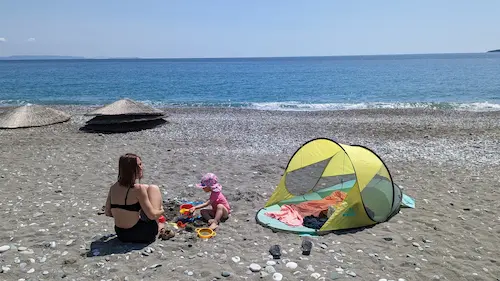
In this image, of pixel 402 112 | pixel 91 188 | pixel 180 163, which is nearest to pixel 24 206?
pixel 91 188

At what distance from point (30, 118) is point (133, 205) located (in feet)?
51.4

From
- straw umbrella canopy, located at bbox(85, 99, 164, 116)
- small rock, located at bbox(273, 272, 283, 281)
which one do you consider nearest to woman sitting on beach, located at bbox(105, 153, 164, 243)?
small rock, located at bbox(273, 272, 283, 281)

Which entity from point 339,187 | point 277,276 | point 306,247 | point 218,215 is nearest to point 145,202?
point 218,215

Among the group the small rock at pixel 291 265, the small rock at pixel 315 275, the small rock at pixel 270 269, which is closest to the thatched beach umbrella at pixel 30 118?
the small rock at pixel 270 269

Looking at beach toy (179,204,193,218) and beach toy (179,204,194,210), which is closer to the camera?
beach toy (179,204,193,218)

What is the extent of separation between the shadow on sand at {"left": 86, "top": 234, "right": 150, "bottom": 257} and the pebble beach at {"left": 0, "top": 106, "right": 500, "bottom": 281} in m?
0.02

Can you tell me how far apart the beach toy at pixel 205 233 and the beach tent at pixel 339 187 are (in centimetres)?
106

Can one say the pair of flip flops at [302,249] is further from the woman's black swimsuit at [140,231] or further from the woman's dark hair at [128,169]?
the woman's dark hair at [128,169]

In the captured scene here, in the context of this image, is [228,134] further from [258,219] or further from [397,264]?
[397,264]

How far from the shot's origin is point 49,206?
8.15 m

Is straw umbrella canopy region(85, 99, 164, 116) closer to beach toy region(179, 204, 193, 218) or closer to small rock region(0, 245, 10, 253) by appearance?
beach toy region(179, 204, 193, 218)

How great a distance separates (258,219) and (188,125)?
12846mm

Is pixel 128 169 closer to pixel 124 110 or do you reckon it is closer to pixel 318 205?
pixel 318 205

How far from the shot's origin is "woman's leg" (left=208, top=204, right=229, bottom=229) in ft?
23.4
